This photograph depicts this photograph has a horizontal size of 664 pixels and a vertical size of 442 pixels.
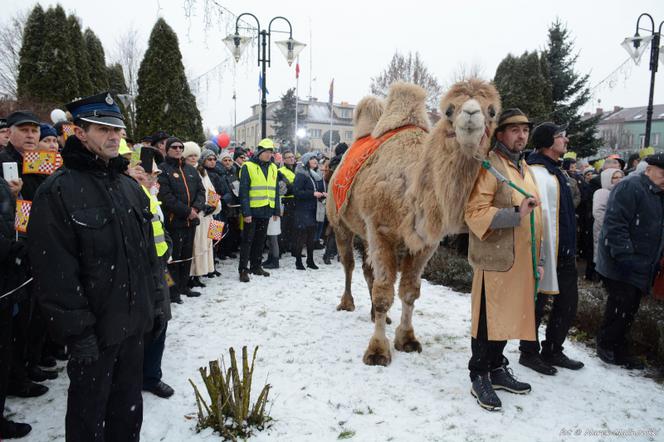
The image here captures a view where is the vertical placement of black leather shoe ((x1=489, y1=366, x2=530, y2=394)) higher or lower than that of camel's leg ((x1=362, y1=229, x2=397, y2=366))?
lower

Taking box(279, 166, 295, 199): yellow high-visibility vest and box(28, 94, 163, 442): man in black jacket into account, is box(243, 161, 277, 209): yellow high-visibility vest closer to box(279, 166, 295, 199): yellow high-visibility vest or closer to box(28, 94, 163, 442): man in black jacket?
box(279, 166, 295, 199): yellow high-visibility vest

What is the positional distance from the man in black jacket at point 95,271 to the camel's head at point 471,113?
2.19 meters

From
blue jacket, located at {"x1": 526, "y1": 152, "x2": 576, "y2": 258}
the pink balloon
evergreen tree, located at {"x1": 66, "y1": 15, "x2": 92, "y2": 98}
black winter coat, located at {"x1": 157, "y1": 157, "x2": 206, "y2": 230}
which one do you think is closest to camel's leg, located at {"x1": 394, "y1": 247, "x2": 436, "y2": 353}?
blue jacket, located at {"x1": 526, "y1": 152, "x2": 576, "y2": 258}

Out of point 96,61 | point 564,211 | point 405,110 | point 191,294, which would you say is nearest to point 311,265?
point 191,294

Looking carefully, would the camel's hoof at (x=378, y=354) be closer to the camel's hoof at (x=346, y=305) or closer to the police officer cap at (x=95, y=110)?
the camel's hoof at (x=346, y=305)

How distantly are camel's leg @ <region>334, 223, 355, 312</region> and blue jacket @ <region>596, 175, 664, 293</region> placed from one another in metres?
3.11

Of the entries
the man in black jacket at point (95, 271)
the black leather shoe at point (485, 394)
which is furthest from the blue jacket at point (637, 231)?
the man in black jacket at point (95, 271)

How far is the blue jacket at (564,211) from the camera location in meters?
3.95

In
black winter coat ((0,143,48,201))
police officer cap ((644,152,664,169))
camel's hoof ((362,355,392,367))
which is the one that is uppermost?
police officer cap ((644,152,664,169))

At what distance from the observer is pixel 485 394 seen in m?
3.38

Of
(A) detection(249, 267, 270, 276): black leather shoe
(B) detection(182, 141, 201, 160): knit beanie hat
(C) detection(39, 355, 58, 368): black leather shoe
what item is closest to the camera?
(C) detection(39, 355, 58, 368): black leather shoe

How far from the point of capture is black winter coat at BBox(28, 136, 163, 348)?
2018mm

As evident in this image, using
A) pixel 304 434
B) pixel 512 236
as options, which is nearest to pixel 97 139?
pixel 304 434

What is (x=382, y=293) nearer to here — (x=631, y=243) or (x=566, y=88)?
(x=631, y=243)
